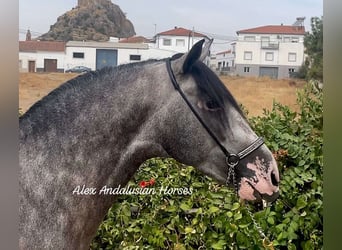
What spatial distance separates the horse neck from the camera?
1.66m

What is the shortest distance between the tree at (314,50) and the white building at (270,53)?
0.09 ft

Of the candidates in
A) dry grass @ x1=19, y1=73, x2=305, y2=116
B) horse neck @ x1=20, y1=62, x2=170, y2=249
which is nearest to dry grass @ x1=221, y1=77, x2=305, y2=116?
dry grass @ x1=19, y1=73, x2=305, y2=116

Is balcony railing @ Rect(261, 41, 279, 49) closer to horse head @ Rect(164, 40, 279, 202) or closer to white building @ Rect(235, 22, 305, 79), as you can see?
white building @ Rect(235, 22, 305, 79)

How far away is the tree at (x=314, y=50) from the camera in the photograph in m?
1.86

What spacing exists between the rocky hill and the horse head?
289 mm

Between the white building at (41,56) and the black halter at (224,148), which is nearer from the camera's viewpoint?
the black halter at (224,148)

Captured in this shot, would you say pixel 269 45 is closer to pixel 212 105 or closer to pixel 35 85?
pixel 212 105

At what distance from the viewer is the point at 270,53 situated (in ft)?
6.15

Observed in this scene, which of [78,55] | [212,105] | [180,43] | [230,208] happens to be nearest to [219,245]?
[230,208]

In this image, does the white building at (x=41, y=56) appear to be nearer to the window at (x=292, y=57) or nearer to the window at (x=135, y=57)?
the window at (x=135, y=57)

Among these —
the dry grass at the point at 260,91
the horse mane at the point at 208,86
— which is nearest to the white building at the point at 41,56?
the horse mane at the point at 208,86

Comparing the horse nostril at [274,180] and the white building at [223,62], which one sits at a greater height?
→ the white building at [223,62]

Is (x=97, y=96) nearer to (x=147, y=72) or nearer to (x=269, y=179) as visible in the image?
(x=147, y=72)
